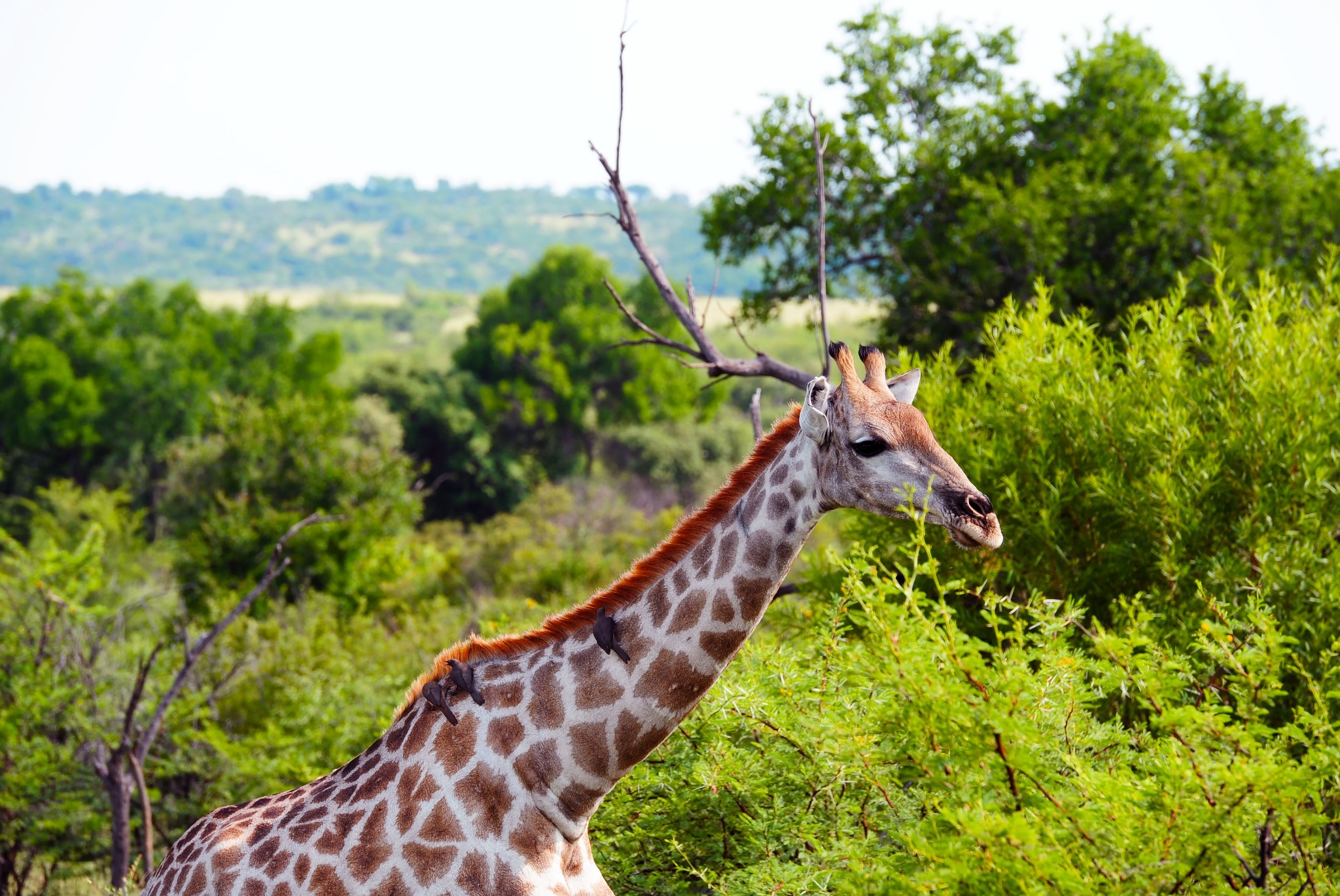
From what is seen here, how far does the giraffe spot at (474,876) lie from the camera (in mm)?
4891

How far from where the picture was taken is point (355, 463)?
2794 centimetres

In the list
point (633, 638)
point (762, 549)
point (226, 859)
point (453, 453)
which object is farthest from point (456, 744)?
point (453, 453)

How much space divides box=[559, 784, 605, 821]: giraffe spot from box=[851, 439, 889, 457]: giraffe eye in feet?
6.38

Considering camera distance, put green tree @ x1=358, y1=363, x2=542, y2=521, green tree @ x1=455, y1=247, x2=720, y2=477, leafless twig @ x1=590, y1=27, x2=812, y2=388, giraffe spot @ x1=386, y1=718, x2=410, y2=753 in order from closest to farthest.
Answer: giraffe spot @ x1=386, y1=718, x2=410, y2=753, leafless twig @ x1=590, y1=27, x2=812, y2=388, green tree @ x1=358, y1=363, x2=542, y2=521, green tree @ x1=455, y1=247, x2=720, y2=477

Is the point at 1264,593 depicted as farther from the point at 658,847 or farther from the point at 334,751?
the point at 334,751

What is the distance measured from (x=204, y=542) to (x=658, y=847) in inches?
862

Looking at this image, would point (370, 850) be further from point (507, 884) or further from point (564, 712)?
point (564, 712)

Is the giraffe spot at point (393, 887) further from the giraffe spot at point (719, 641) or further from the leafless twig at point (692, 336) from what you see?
the leafless twig at point (692, 336)

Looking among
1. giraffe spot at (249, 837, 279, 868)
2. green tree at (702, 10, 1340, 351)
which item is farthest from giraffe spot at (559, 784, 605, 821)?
green tree at (702, 10, 1340, 351)

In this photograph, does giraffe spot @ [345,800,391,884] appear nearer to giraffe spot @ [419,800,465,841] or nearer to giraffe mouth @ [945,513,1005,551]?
giraffe spot @ [419,800,465,841]

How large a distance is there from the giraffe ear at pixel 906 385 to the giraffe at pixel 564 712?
12 mm

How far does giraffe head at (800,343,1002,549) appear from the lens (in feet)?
13.5

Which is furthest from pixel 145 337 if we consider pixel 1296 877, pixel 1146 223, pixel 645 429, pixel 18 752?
pixel 1296 877

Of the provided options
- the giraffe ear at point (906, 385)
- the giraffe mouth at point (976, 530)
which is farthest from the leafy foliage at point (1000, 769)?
the giraffe ear at point (906, 385)
